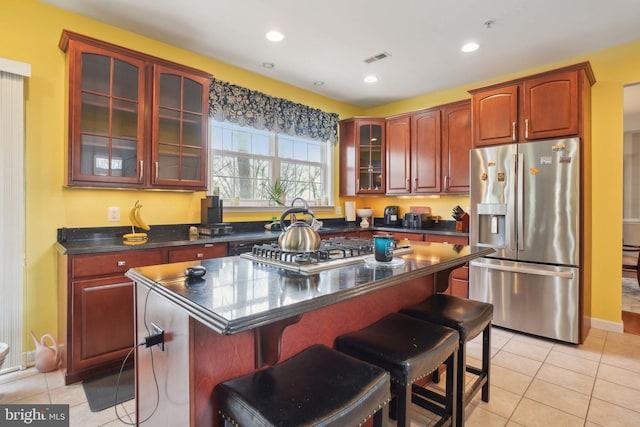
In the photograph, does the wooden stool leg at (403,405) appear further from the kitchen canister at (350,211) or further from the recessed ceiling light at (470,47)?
the kitchen canister at (350,211)

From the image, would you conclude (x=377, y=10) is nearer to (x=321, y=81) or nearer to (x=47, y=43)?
(x=321, y=81)

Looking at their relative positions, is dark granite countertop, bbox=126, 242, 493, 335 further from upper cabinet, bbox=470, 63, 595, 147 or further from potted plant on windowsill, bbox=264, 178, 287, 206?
potted plant on windowsill, bbox=264, 178, 287, 206

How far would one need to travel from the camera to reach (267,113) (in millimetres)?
3877

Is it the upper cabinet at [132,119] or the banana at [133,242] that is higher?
the upper cabinet at [132,119]

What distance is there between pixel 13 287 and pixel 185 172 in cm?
147

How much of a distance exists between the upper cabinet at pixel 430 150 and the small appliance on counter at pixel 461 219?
0.83ft

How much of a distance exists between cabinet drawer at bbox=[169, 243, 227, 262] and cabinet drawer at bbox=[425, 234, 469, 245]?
229cm

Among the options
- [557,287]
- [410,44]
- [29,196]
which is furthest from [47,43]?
[557,287]

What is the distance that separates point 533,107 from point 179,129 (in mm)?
3256

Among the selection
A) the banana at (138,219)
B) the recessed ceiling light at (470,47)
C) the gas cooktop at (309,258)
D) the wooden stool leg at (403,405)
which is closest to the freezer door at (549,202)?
the recessed ceiling light at (470,47)

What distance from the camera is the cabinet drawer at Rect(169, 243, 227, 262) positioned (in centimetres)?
258

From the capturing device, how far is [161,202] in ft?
10.2

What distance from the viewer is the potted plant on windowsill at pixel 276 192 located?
13.1 feet

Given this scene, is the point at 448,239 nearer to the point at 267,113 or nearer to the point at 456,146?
the point at 456,146
